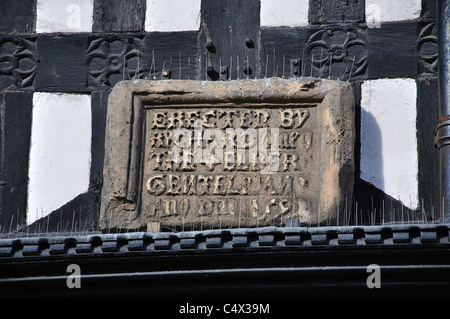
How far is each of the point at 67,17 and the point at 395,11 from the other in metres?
1.83

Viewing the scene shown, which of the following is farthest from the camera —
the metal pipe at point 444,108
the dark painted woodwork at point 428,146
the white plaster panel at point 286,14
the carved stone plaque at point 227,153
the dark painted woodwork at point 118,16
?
the dark painted woodwork at point 118,16

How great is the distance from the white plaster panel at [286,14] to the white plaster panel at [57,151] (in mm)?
1090

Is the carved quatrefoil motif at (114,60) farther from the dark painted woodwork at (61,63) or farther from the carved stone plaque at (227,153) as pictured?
the carved stone plaque at (227,153)

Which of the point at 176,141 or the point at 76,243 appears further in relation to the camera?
the point at 176,141

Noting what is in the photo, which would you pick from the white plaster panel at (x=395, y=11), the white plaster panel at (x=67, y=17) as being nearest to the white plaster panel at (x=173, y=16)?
the white plaster panel at (x=67, y=17)

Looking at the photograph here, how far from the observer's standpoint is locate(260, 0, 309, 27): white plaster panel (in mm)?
6715

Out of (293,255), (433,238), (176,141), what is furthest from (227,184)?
(433,238)

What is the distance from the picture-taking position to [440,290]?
5648 mm

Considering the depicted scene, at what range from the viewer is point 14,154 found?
662cm

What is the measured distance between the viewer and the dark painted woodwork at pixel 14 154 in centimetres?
651

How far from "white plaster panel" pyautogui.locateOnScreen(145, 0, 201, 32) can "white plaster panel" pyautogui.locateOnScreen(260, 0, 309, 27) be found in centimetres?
38

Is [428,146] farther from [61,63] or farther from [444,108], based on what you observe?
[61,63]
